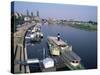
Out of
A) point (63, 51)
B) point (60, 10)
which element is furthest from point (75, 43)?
point (60, 10)

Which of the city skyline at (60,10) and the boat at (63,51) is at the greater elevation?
the city skyline at (60,10)

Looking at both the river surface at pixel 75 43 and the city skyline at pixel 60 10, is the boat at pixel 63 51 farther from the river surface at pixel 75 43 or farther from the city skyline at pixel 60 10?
the city skyline at pixel 60 10

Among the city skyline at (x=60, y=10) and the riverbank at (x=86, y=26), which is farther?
the riverbank at (x=86, y=26)

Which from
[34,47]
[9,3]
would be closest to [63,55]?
[34,47]

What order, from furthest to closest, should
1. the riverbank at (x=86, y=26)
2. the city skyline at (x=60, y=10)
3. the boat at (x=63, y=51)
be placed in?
the riverbank at (x=86, y=26) < the boat at (x=63, y=51) < the city skyline at (x=60, y=10)

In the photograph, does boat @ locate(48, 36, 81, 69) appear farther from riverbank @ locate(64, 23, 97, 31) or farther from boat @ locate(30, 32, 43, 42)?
riverbank @ locate(64, 23, 97, 31)

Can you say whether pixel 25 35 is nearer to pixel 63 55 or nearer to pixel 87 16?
pixel 63 55

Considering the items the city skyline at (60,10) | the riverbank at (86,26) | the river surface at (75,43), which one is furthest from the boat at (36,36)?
the riverbank at (86,26)
